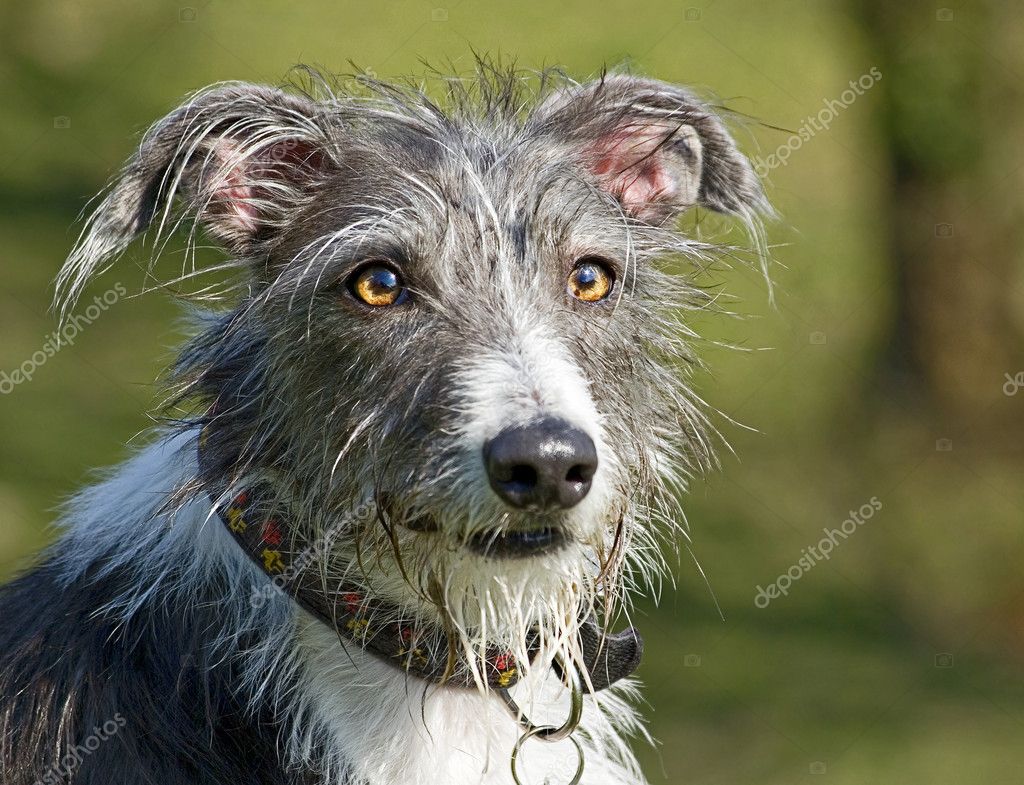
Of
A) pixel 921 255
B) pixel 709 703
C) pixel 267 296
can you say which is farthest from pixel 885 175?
pixel 267 296

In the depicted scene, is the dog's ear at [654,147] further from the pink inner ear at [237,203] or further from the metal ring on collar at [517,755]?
the metal ring on collar at [517,755]

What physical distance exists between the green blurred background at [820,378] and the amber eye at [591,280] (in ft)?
4.00

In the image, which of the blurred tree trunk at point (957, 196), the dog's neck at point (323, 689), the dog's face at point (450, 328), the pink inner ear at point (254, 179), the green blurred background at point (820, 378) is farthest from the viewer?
the blurred tree trunk at point (957, 196)

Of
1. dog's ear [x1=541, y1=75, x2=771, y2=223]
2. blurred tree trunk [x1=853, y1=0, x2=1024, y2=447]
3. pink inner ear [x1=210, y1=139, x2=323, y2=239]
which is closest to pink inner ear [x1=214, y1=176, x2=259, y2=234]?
pink inner ear [x1=210, y1=139, x2=323, y2=239]

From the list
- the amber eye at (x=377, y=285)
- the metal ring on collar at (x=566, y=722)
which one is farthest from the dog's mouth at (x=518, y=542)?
the amber eye at (x=377, y=285)

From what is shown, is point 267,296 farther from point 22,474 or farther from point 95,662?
point 22,474

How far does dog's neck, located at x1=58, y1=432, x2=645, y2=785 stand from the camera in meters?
3.48

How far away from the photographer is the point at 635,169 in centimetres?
422

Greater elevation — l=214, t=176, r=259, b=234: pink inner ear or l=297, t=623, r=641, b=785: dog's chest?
l=214, t=176, r=259, b=234: pink inner ear

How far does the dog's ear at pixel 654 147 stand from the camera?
161 inches

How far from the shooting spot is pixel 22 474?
10.8 m

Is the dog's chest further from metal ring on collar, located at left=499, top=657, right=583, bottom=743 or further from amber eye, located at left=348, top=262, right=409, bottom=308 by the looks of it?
amber eye, located at left=348, top=262, right=409, bottom=308

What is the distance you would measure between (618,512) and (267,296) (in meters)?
1.20

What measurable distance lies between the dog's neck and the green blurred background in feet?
4.56
